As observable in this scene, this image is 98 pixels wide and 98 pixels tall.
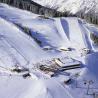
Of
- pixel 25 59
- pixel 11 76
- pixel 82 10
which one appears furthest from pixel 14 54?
pixel 82 10

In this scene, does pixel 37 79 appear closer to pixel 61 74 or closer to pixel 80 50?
pixel 61 74

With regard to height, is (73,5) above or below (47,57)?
above

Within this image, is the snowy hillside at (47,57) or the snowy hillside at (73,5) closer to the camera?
the snowy hillside at (47,57)

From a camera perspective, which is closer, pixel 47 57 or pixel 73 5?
pixel 47 57
